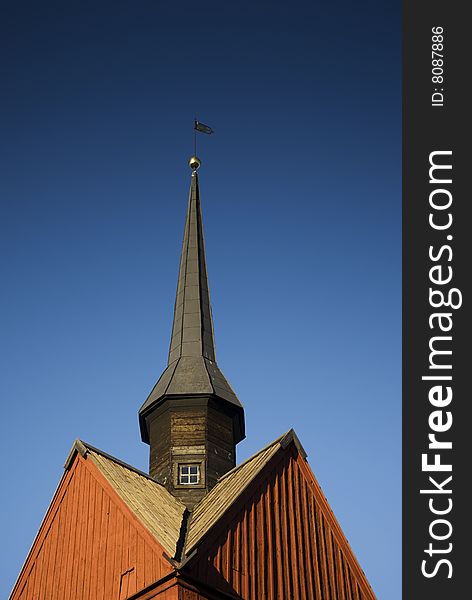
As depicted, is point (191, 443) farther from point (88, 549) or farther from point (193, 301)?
point (193, 301)

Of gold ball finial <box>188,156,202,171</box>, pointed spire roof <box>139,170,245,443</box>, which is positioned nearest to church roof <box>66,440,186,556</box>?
pointed spire roof <box>139,170,245,443</box>

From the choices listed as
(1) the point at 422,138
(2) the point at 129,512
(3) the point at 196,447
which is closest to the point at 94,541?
(2) the point at 129,512

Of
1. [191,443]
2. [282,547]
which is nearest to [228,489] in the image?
[282,547]

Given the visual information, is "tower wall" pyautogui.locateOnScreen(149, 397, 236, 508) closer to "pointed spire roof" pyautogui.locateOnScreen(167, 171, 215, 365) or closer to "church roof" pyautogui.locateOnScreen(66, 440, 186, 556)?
"church roof" pyautogui.locateOnScreen(66, 440, 186, 556)

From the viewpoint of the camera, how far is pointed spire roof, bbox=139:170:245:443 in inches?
1236

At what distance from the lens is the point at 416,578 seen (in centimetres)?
1853

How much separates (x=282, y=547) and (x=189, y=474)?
186 inches

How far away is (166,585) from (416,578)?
599cm

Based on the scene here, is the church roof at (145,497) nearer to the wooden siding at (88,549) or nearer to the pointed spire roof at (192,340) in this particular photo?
the wooden siding at (88,549)

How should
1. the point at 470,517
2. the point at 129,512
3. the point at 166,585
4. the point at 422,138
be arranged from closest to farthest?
1. the point at 470,517
2. the point at 422,138
3. the point at 166,585
4. the point at 129,512

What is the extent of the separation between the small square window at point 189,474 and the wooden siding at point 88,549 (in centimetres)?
335

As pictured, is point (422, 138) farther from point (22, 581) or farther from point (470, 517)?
point (22, 581)

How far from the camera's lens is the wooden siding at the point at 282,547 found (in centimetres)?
2370

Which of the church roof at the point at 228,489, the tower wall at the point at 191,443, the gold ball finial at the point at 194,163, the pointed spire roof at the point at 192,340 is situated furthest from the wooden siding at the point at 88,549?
the gold ball finial at the point at 194,163
